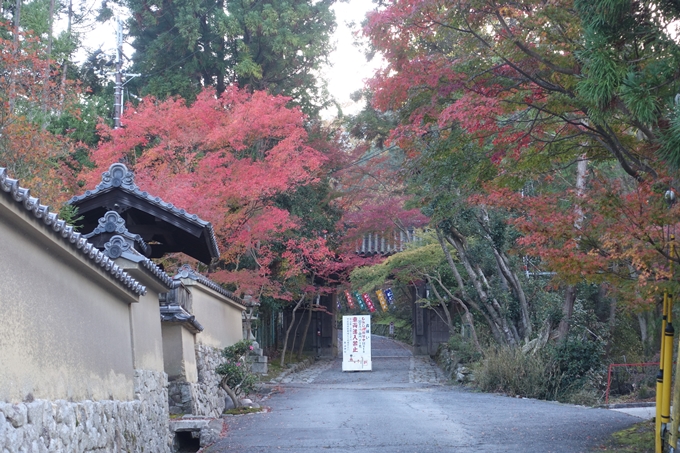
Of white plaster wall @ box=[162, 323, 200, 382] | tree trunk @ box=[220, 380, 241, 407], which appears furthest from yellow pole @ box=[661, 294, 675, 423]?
tree trunk @ box=[220, 380, 241, 407]

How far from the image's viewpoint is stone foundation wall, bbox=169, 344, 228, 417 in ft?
39.3

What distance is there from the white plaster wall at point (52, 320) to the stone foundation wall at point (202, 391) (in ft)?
12.9

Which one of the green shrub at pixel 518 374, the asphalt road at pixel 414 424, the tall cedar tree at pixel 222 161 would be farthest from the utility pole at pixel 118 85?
the green shrub at pixel 518 374

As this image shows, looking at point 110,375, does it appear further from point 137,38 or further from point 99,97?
point 137,38

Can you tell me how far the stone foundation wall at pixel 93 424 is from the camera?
191 inches

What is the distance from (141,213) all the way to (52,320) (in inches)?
215

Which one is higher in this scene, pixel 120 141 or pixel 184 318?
pixel 120 141

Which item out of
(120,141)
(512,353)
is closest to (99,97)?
(120,141)

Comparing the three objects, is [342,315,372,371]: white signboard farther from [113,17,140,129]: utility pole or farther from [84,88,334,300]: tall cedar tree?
[113,17,140,129]: utility pole

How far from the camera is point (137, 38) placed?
25234mm

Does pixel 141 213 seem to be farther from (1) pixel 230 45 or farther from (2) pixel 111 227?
(1) pixel 230 45

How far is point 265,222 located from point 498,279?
8232 mm

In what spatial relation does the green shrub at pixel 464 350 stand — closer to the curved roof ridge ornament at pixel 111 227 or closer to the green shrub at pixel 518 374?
the green shrub at pixel 518 374

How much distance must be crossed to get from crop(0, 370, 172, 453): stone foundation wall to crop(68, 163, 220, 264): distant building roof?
2457 mm
